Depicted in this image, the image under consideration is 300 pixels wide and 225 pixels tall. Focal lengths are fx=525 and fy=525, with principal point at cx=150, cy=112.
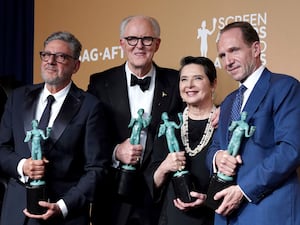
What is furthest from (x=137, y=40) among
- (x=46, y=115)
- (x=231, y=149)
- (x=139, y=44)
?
(x=231, y=149)

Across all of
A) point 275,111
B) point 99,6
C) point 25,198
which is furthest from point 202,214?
point 99,6

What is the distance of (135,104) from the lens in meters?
2.61

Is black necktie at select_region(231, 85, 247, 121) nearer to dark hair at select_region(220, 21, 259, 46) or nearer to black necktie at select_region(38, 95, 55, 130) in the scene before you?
dark hair at select_region(220, 21, 259, 46)

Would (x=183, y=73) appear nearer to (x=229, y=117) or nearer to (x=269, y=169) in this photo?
(x=229, y=117)

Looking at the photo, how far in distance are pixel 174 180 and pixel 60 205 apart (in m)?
0.49

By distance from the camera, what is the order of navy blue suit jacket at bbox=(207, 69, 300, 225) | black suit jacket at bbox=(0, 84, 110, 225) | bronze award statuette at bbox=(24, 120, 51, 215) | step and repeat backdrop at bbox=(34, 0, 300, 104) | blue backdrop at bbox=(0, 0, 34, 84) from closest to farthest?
navy blue suit jacket at bbox=(207, 69, 300, 225)
bronze award statuette at bbox=(24, 120, 51, 215)
black suit jacket at bbox=(0, 84, 110, 225)
step and repeat backdrop at bbox=(34, 0, 300, 104)
blue backdrop at bbox=(0, 0, 34, 84)

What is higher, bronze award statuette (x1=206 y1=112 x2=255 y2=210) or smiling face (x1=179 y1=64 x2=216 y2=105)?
smiling face (x1=179 y1=64 x2=216 y2=105)

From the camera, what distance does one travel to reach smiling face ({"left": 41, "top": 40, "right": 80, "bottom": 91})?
2.34 m

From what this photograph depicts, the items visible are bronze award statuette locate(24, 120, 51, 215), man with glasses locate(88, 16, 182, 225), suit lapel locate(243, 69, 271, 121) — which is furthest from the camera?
man with glasses locate(88, 16, 182, 225)

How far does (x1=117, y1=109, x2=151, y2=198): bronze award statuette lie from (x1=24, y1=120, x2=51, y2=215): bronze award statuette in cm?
40

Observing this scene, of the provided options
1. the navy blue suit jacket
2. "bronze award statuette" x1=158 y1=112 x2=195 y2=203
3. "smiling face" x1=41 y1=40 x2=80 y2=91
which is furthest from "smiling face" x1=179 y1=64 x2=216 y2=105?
"smiling face" x1=41 y1=40 x2=80 y2=91

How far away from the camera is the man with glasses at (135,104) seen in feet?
8.27

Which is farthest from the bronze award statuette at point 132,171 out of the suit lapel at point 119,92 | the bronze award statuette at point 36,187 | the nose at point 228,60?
the nose at point 228,60

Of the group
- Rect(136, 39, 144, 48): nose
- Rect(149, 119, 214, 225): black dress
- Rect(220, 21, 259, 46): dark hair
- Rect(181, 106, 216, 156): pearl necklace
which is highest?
Rect(220, 21, 259, 46): dark hair
